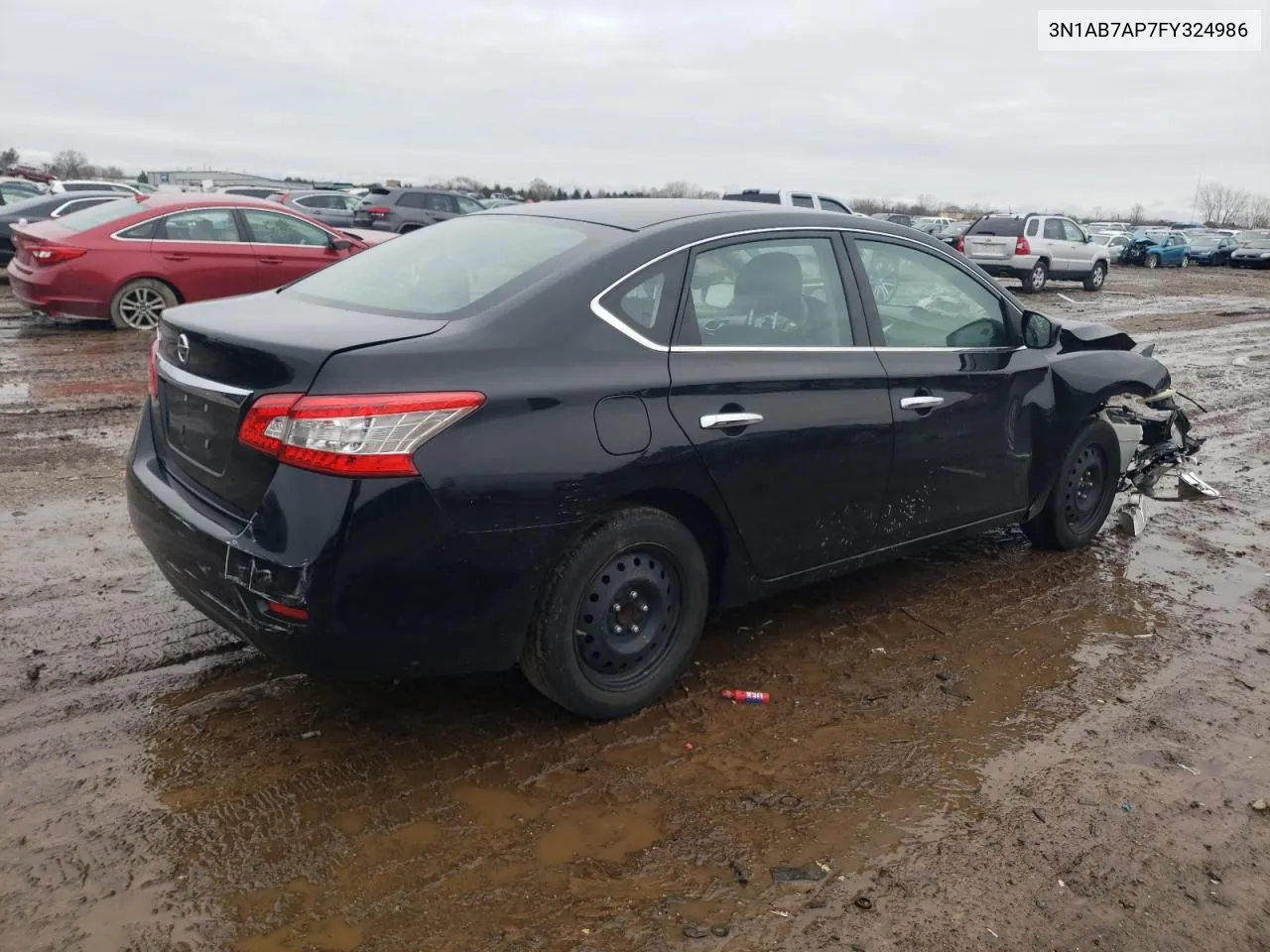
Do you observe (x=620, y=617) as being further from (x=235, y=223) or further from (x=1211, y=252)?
(x=1211, y=252)

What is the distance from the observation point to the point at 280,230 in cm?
1171

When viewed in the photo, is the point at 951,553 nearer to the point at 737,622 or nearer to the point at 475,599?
the point at 737,622

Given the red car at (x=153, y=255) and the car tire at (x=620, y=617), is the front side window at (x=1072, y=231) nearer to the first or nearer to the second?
the red car at (x=153, y=255)

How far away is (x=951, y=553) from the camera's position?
5.39 metres

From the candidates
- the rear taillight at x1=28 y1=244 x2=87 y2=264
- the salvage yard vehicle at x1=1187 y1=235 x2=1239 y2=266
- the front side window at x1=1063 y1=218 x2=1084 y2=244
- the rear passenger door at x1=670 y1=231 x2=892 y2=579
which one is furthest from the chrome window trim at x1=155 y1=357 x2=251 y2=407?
Result: the salvage yard vehicle at x1=1187 y1=235 x2=1239 y2=266

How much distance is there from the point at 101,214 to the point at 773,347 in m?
9.81

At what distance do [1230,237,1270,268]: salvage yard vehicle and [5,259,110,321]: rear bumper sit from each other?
41.7 metres

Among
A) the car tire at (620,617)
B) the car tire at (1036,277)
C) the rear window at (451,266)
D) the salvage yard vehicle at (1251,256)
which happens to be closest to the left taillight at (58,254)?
the rear window at (451,266)

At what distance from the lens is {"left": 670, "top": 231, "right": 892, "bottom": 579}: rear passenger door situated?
3.47 meters

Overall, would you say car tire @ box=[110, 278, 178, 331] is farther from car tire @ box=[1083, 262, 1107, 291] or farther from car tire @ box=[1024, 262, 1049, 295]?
car tire @ box=[1083, 262, 1107, 291]

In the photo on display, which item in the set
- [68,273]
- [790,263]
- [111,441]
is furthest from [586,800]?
[68,273]

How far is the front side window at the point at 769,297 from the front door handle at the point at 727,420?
26 cm

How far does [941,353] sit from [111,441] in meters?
5.34

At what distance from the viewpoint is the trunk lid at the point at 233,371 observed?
290 centimetres
